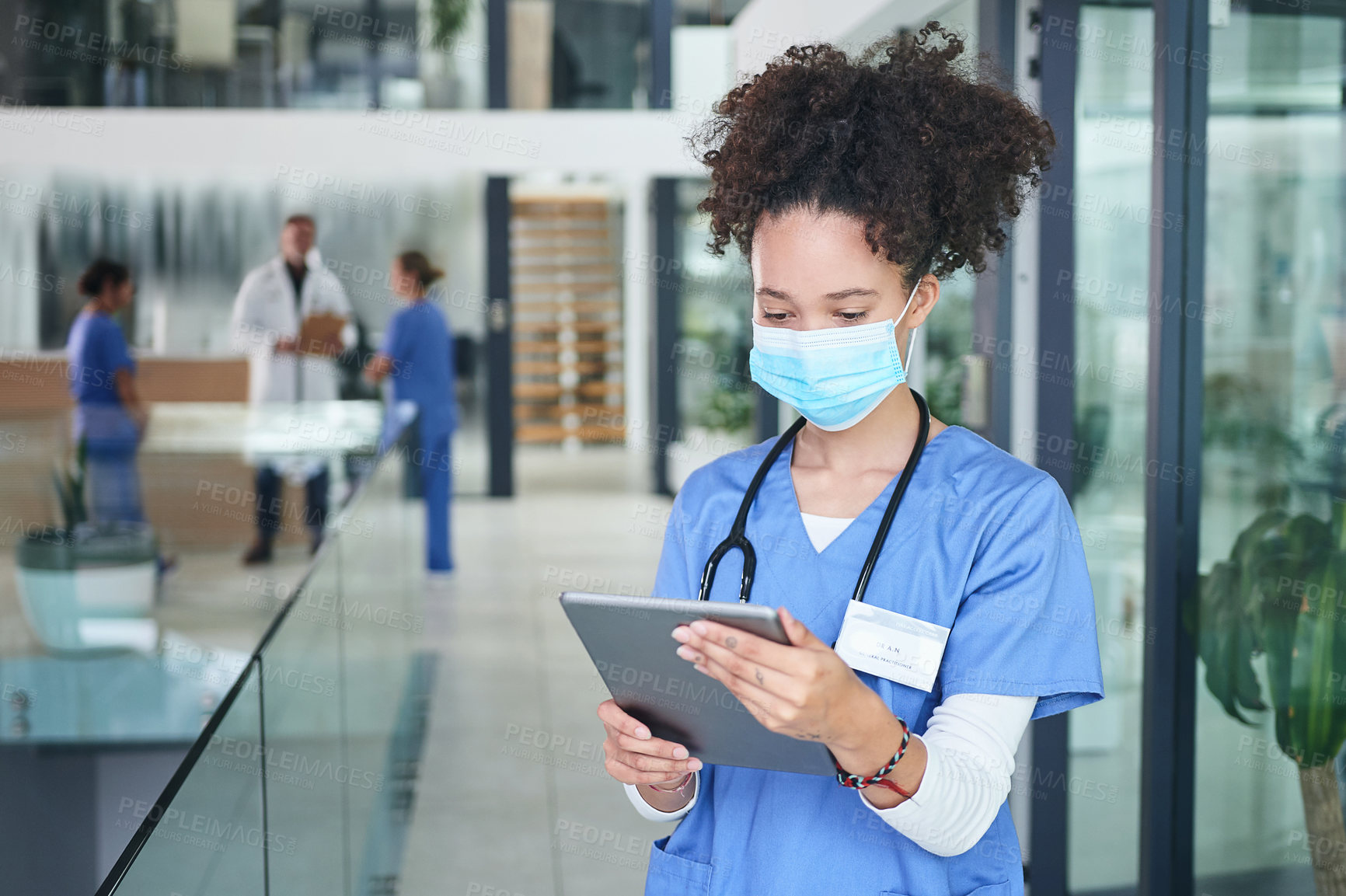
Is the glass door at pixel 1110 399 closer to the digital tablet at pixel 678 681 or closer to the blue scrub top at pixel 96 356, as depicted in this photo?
the digital tablet at pixel 678 681

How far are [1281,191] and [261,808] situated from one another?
2060 millimetres

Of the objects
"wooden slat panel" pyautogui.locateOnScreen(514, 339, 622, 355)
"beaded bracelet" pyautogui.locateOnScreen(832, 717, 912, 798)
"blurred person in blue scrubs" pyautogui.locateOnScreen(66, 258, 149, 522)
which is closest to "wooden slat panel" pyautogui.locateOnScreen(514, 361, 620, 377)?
"wooden slat panel" pyautogui.locateOnScreen(514, 339, 622, 355)

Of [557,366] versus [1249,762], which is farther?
[557,366]

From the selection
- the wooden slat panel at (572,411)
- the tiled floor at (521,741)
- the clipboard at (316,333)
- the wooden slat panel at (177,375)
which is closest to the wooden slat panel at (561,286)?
the wooden slat panel at (572,411)

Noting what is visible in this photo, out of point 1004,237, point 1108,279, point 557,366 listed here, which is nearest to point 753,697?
point 1004,237

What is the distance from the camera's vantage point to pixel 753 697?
96cm

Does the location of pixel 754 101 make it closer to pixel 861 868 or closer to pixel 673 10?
pixel 861 868

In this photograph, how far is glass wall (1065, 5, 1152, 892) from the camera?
271cm

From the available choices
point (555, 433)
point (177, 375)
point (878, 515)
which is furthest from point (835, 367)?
point (555, 433)

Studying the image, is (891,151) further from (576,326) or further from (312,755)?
(576,326)

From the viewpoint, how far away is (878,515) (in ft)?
4.15

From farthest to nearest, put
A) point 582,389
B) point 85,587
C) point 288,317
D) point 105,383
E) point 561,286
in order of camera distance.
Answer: point 582,389, point 561,286, point 288,317, point 105,383, point 85,587

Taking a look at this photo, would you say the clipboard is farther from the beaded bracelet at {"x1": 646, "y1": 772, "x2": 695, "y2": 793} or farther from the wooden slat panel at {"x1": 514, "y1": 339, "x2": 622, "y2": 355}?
the beaded bracelet at {"x1": 646, "y1": 772, "x2": 695, "y2": 793}

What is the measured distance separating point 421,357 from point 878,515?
18.8ft
